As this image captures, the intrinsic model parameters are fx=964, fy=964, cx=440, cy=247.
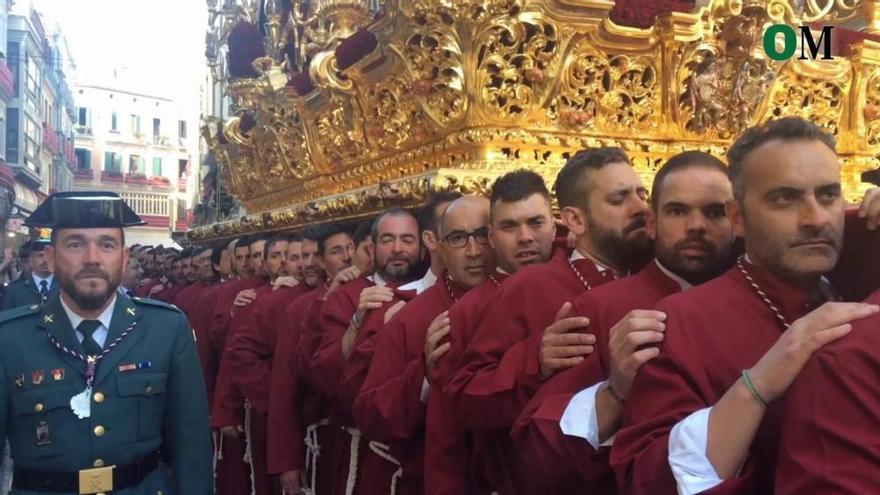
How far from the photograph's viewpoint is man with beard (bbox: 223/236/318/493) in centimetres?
556

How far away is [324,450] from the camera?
16.1 feet

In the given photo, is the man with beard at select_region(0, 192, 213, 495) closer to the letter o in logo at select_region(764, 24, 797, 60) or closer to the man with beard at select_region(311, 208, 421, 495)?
the man with beard at select_region(311, 208, 421, 495)

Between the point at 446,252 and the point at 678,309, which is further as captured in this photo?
the point at 446,252

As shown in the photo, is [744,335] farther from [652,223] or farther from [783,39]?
[783,39]

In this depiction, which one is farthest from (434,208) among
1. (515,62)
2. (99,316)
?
(99,316)

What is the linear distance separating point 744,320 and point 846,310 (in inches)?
13.8

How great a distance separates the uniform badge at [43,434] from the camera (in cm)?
296

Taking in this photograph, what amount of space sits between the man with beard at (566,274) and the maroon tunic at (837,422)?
113 cm

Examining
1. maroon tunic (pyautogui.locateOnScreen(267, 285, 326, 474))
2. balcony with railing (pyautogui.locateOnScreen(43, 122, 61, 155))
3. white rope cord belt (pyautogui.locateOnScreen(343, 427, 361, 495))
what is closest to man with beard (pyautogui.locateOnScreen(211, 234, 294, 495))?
maroon tunic (pyautogui.locateOnScreen(267, 285, 326, 474))

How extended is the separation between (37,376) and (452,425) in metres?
1.31

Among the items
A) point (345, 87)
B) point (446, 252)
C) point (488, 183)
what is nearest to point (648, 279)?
point (446, 252)

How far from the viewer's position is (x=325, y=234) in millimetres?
5496

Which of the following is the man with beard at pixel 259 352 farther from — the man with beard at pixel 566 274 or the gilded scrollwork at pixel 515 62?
the man with beard at pixel 566 274

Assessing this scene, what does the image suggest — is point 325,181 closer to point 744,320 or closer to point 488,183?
point 488,183
